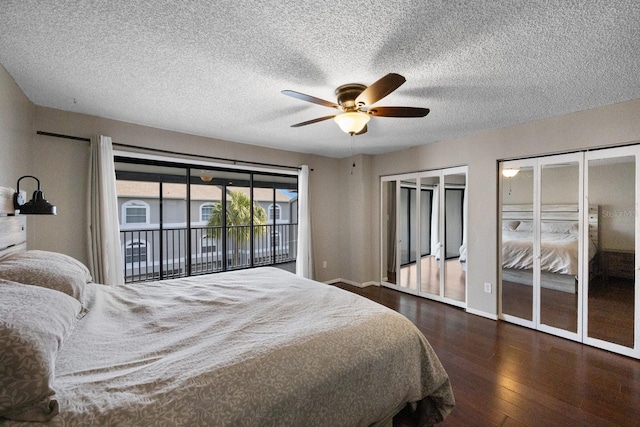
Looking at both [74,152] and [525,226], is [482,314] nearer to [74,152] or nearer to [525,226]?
[525,226]

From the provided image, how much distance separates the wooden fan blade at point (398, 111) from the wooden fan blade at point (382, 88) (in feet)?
0.51

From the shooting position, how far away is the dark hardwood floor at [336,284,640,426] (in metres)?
1.83

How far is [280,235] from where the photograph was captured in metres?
6.75

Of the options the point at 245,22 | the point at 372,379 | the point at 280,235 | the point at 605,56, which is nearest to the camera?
the point at 372,379

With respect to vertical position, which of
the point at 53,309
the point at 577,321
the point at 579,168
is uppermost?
the point at 579,168

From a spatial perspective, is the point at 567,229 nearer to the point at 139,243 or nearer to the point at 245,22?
the point at 245,22

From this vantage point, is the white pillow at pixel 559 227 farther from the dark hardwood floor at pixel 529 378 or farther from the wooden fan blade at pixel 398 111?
the wooden fan blade at pixel 398 111

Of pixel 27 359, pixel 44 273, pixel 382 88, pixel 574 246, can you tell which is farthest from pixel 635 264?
pixel 44 273

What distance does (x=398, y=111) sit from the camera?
2100 millimetres

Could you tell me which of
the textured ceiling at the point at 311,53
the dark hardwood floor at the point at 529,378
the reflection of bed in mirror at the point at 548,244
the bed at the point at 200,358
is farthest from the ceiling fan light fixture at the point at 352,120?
the reflection of bed in mirror at the point at 548,244

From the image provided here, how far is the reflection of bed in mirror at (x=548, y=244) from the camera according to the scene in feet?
9.62

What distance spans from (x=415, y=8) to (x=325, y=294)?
1.88 m

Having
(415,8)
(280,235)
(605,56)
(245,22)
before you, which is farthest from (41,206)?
(280,235)

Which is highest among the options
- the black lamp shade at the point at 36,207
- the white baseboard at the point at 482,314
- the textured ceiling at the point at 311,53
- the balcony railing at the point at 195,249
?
the textured ceiling at the point at 311,53
